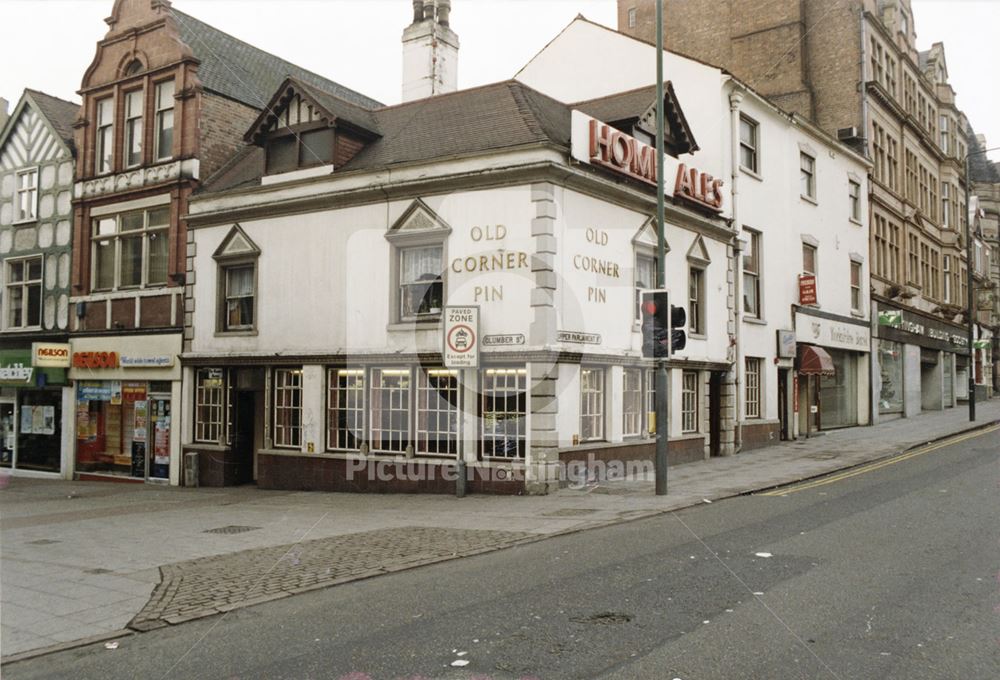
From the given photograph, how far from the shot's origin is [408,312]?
17203 mm

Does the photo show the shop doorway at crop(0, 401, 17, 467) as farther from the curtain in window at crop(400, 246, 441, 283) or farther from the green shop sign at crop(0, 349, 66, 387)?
the curtain in window at crop(400, 246, 441, 283)

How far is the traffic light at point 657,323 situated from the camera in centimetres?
1434

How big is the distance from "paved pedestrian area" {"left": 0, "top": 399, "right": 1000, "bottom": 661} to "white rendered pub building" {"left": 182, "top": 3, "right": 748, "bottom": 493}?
3.76ft

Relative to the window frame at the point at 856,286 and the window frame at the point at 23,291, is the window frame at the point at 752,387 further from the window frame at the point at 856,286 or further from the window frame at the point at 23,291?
the window frame at the point at 23,291

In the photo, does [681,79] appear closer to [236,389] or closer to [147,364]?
[236,389]

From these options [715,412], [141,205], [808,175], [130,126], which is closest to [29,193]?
[130,126]

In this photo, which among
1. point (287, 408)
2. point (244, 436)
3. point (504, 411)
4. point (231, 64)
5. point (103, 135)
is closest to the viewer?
point (504, 411)

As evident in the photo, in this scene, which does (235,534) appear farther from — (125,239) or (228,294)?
(125,239)

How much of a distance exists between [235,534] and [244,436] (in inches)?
340

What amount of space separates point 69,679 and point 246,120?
1995 cm

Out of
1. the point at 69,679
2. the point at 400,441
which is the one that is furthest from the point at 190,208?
the point at 69,679

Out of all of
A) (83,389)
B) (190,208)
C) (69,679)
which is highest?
(190,208)

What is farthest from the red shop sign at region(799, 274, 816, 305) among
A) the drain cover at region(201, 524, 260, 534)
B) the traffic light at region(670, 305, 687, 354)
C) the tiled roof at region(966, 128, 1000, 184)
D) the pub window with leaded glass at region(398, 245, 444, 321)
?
the tiled roof at region(966, 128, 1000, 184)

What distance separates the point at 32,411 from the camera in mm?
24922
